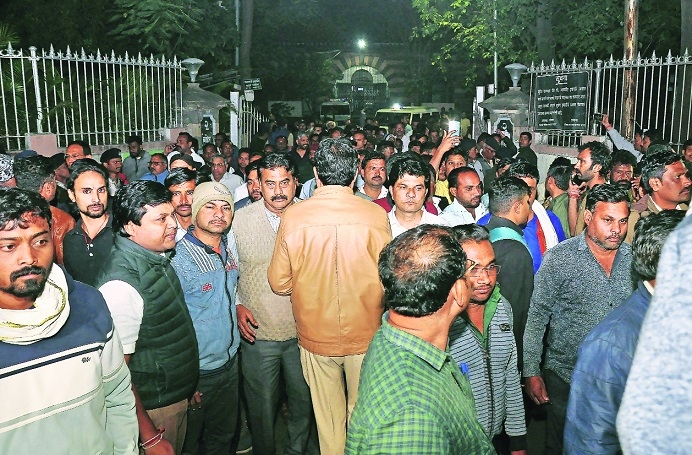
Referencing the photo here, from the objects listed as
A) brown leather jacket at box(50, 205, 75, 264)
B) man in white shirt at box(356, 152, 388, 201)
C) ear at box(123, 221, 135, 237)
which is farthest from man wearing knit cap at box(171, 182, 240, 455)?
man in white shirt at box(356, 152, 388, 201)

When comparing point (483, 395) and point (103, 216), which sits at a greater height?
point (103, 216)

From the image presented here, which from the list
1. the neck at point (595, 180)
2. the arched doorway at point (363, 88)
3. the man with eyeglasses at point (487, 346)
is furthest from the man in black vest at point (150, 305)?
the arched doorway at point (363, 88)

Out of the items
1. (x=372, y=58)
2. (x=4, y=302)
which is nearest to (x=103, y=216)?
(x=4, y=302)

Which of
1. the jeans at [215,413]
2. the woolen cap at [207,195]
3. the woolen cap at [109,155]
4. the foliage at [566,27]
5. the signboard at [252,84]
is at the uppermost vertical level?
the foliage at [566,27]

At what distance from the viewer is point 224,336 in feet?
14.0

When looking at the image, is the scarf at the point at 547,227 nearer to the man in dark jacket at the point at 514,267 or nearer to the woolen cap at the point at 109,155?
the man in dark jacket at the point at 514,267

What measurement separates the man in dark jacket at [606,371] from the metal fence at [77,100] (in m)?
9.28

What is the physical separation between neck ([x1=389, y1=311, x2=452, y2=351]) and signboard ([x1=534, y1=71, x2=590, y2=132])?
40.1ft

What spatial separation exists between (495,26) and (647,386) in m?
21.1

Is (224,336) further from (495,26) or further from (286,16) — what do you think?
(286,16)

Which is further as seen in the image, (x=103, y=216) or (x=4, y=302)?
(x=103, y=216)

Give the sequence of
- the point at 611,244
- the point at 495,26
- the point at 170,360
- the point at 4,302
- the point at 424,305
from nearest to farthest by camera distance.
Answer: the point at 424,305 → the point at 4,302 → the point at 170,360 → the point at 611,244 → the point at 495,26

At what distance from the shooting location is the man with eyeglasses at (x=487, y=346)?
352 cm

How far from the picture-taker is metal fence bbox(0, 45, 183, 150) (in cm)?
1092
